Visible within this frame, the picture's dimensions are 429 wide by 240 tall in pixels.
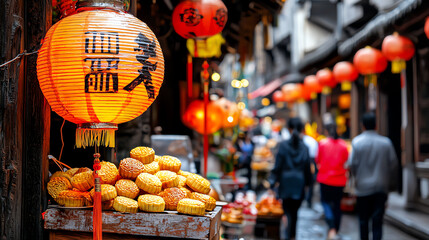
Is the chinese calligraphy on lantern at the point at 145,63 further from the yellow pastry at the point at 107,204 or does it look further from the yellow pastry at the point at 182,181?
the yellow pastry at the point at 182,181

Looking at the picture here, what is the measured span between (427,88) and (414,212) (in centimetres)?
Answer: 348

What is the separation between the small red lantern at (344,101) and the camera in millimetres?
20837

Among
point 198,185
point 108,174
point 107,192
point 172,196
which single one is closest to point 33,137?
point 108,174

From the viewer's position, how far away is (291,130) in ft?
27.2

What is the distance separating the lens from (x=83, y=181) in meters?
3.82

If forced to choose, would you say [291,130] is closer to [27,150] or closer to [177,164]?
[177,164]

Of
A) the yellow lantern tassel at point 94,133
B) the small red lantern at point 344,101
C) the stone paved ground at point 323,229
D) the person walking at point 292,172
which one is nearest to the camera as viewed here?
the yellow lantern tassel at point 94,133

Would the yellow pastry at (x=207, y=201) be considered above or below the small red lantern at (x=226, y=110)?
below

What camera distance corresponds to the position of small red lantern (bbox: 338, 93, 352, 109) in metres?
20.8

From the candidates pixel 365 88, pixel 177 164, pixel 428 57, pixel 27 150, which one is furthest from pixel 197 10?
pixel 365 88

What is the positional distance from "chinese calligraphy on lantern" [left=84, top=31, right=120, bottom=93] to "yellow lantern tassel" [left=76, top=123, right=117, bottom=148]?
0.37m

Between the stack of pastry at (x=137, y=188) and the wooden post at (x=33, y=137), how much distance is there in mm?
180

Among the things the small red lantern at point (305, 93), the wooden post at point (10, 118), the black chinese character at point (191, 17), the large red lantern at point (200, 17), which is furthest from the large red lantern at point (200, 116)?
the small red lantern at point (305, 93)

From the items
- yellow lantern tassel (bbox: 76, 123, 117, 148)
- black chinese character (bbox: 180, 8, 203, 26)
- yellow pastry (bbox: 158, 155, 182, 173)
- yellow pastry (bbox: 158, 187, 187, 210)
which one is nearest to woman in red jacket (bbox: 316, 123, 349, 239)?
black chinese character (bbox: 180, 8, 203, 26)
